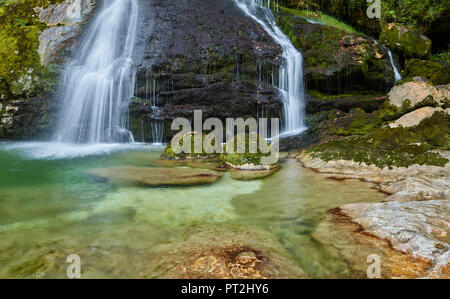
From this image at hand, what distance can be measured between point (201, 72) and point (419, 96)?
7867mm

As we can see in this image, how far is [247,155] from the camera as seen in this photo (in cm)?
785

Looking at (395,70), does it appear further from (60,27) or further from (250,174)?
(60,27)

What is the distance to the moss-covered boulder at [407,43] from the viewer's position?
1528 cm

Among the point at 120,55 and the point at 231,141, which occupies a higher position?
the point at 120,55

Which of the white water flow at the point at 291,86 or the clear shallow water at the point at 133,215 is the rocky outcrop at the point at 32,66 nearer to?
the clear shallow water at the point at 133,215

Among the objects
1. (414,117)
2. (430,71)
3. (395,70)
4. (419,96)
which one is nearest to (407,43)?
(395,70)

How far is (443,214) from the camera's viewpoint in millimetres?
3523

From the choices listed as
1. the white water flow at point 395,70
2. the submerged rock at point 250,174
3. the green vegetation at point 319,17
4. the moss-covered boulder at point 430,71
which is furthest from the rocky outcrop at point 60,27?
the moss-covered boulder at point 430,71

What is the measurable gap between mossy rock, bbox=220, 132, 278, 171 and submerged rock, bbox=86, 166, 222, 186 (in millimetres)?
749

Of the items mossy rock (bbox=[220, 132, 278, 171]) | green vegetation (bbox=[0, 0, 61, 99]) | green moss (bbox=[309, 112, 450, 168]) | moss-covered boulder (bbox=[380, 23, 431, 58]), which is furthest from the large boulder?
green vegetation (bbox=[0, 0, 61, 99])

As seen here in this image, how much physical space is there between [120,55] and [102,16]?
3.01 meters

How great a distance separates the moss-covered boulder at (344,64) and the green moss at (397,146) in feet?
20.1
